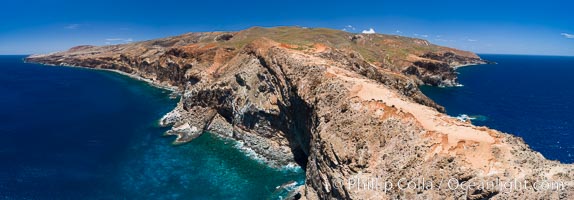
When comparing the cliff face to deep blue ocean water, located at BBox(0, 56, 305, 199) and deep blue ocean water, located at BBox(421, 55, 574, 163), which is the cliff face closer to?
deep blue ocean water, located at BBox(0, 56, 305, 199)

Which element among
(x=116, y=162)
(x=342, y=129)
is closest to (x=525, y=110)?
(x=342, y=129)

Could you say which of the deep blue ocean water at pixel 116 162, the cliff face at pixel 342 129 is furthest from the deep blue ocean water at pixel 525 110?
the deep blue ocean water at pixel 116 162

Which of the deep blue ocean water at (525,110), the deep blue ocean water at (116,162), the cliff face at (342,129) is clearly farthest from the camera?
the deep blue ocean water at (525,110)

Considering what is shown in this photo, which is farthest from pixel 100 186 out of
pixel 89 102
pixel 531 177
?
pixel 89 102

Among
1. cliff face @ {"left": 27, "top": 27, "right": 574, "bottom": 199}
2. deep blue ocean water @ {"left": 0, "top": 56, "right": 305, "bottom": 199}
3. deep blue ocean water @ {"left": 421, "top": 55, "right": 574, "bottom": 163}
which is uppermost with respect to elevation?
cliff face @ {"left": 27, "top": 27, "right": 574, "bottom": 199}

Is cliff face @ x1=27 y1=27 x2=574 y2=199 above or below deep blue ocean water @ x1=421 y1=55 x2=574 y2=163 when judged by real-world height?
above

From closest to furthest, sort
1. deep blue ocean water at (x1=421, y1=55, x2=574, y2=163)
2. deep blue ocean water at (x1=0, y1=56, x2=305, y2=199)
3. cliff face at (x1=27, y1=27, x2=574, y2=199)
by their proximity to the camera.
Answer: cliff face at (x1=27, y1=27, x2=574, y2=199)
deep blue ocean water at (x1=0, y1=56, x2=305, y2=199)
deep blue ocean water at (x1=421, y1=55, x2=574, y2=163)

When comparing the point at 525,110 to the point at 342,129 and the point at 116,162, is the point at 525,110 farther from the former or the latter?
the point at 116,162

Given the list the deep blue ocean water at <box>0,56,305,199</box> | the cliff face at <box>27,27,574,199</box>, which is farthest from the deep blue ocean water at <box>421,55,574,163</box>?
the deep blue ocean water at <box>0,56,305,199</box>

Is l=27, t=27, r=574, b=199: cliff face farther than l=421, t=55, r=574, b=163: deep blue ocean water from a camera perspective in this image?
No

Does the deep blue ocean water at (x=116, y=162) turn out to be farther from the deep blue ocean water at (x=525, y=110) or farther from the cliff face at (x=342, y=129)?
the deep blue ocean water at (x=525, y=110)
